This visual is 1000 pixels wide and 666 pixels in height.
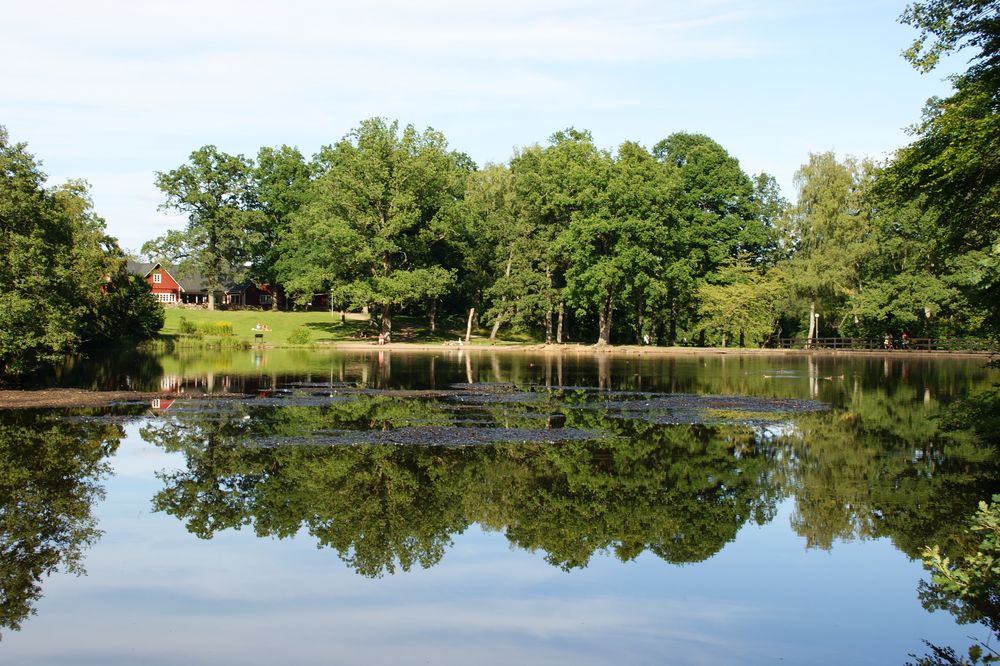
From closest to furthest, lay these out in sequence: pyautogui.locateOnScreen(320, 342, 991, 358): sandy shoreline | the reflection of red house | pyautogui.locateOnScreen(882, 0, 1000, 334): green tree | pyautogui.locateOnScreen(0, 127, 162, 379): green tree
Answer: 1. pyautogui.locateOnScreen(882, 0, 1000, 334): green tree
2. the reflection of red house
3. pyautogui.locateOnScreen(0, 127, 162, 379): green tree
4. pyautogui.locateOnScreen(320, 342, 991, 358): sandy shoreline

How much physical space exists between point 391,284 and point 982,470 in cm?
6537

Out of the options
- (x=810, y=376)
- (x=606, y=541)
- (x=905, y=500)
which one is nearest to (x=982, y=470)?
(x=905, y=500)

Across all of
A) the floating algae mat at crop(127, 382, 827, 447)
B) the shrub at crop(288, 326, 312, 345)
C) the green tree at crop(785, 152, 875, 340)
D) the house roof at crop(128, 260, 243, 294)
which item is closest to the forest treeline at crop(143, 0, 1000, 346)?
the green tree at crop(785, 152, 875, 340)

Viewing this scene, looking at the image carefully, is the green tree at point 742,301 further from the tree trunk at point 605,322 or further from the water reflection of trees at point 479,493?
the water reflection of trees at point 479,493

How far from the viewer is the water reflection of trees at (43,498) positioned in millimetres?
13789

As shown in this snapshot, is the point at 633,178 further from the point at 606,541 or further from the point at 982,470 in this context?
the point at 606,541

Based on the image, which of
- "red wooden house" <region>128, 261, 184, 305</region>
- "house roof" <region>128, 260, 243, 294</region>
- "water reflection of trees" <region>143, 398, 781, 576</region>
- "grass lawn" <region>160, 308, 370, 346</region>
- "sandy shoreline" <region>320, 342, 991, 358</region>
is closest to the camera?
→ "water reflection of trees" <region>143, 398, 781, 576</region>

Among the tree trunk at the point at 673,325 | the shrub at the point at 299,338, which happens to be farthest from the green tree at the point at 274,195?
the tree trunk at the point at 673,325

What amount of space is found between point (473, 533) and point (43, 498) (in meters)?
8.95

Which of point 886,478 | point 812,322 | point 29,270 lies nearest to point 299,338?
point 29,270

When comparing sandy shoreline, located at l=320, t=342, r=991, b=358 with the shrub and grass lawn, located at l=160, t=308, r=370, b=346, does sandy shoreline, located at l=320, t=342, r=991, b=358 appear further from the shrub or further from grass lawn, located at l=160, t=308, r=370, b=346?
grass lawn, located at l=160, t=308, r=370, b=346

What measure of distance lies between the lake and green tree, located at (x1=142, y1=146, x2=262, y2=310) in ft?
241

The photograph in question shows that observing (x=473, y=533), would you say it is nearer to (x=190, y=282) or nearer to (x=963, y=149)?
(x=963, y=149)

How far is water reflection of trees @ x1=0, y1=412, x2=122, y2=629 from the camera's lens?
45.2 ft
